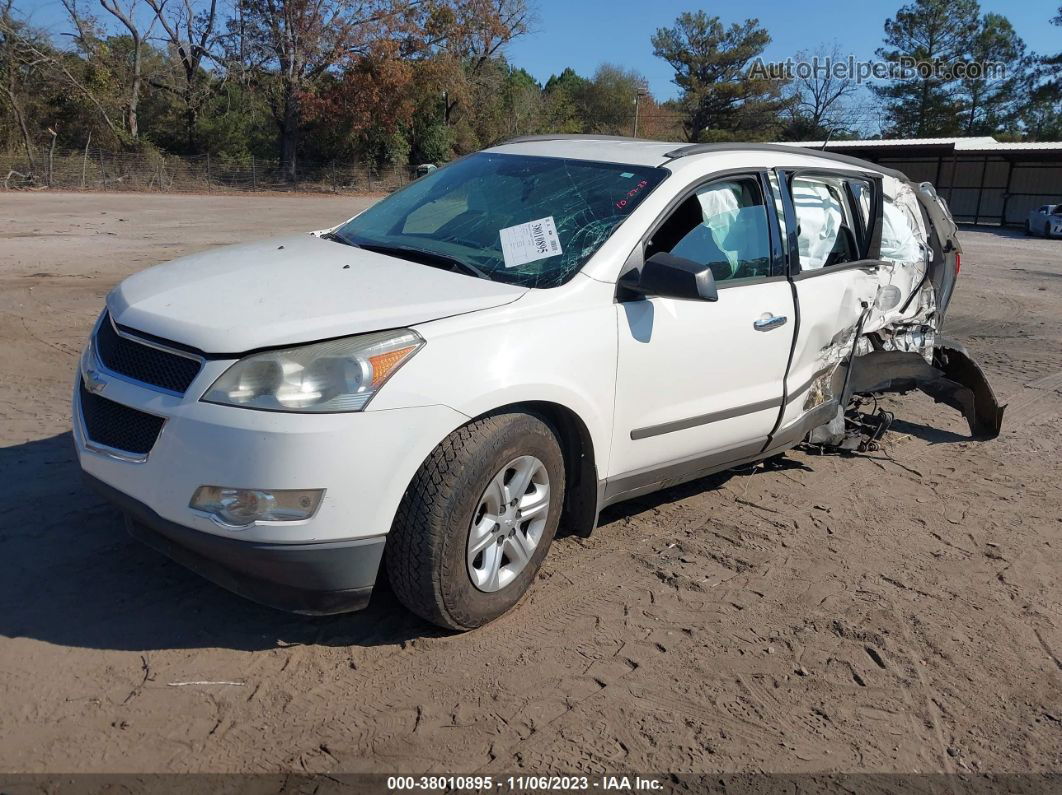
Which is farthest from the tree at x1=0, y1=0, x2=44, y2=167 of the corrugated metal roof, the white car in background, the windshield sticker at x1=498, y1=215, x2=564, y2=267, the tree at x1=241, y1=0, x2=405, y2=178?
the windshield sticker at x1=498, y1=215, x2=564, y2=267

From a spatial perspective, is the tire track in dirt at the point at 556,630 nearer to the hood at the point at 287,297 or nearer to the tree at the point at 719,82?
the hood at the point at 287,297

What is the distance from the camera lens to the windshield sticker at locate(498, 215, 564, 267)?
3807 mm

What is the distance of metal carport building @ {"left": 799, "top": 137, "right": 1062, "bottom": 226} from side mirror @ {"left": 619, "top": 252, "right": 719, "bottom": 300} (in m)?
36.8

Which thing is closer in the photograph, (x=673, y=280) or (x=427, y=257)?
(x=673, y=280)

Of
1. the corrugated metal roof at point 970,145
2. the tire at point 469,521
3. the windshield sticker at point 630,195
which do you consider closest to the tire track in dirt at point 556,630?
the tire at point 469,521

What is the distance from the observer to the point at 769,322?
4359mm

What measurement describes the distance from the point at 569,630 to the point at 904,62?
69340 mm

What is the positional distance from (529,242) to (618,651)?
1.77 metres

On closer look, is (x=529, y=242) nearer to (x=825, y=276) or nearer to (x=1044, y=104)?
(x=825, y=276)

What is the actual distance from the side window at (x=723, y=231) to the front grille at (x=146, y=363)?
2.08 meters

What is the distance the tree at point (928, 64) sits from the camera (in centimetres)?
6325

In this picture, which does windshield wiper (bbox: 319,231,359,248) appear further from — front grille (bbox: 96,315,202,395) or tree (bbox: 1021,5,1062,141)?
tree (bbox: 1021,5,1062,141)

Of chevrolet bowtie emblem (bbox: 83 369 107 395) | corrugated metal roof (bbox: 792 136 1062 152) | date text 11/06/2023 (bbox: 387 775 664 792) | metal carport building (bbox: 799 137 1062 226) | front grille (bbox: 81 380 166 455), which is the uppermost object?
corrugated metal roof (bbox: 792 136 1062 152)

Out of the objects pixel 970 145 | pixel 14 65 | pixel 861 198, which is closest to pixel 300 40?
pixel 14 65
